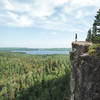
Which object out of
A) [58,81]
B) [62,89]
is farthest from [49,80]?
[62,89]

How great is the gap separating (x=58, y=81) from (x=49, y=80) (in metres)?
11.1

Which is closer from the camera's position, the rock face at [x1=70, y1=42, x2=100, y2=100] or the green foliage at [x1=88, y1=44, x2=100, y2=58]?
the rock face at [x1=70, y1=42, x2=100, y2=100]

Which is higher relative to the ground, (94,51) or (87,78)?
(94,51)

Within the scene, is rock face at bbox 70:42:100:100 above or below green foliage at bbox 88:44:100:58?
below

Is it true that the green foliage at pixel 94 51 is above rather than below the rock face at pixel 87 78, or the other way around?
above

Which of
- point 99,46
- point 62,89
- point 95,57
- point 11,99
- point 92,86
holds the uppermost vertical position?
point 99,46

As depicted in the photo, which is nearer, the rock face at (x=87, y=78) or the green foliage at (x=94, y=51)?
the rock face at (x=87, y=78)

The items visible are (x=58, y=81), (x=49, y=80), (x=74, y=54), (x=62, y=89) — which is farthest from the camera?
→ (x=49, y=80)

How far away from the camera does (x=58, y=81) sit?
376ft

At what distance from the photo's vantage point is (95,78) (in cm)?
1425

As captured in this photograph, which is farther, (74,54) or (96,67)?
(74,54)

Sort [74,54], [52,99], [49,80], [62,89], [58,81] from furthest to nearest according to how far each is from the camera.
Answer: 1. [49,80]
2. [58,81]
3. [62,89]
4. [52,99]
5. [74,54]

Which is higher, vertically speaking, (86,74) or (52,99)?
(86,74)

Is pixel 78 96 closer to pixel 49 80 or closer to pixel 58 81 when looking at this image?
pixel 58 81
